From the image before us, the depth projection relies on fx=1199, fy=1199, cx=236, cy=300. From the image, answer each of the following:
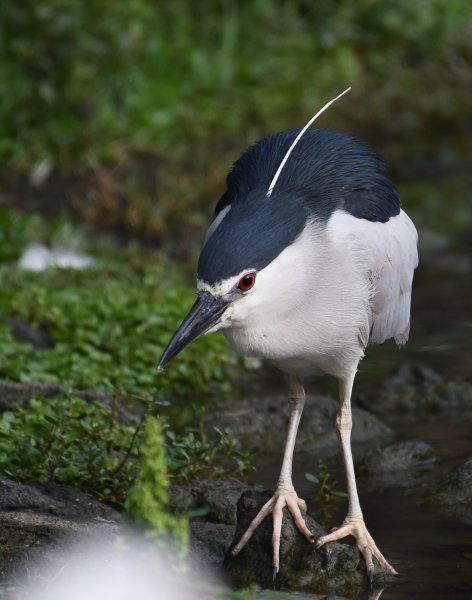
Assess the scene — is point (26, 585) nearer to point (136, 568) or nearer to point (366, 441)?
point (136, 568)

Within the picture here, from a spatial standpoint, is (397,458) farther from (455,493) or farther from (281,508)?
(281,508)

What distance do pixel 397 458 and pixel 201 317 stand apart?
59.5 inches

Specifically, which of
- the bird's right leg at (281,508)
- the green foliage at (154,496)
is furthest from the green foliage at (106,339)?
the green foliage at (154,496)

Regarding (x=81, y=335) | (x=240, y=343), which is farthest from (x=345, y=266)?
(x=81, y=335)

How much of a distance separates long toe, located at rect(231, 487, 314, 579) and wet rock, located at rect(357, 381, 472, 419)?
1.50 m

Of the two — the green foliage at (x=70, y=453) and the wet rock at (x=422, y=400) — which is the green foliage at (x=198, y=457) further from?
the wet rock at (x=422, y=400)

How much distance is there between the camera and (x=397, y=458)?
4.90 metres

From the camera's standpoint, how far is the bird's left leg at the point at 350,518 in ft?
13.3

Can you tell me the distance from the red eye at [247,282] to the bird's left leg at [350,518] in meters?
0.83

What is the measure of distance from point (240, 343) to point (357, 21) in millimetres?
7303

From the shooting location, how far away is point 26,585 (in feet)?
11.5

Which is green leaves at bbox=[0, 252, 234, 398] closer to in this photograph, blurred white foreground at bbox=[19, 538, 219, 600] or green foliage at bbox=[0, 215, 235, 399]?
green foliage at bbox=[0, 215, 235, 399]

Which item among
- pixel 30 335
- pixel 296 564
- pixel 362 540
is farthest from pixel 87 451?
pixel 30 335

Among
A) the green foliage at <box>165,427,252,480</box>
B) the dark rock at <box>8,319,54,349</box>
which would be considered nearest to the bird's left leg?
the green foliage at <box>165,427,252,480</box>
